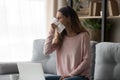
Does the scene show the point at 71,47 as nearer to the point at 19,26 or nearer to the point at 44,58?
the point at 44,58

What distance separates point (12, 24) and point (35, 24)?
35 cm

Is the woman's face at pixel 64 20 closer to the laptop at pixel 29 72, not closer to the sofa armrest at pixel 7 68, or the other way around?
the laptop at pixel 29 72

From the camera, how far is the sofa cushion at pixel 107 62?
2.49 metres

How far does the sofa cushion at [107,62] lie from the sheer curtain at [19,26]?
1.40m

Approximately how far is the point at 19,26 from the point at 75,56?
66.0 inches

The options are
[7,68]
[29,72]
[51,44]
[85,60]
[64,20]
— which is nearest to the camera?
[29,72]

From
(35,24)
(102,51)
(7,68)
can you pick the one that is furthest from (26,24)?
(102,51)

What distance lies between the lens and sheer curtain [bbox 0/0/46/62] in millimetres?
3625

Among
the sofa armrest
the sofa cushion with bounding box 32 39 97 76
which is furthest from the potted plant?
the sofa armrest

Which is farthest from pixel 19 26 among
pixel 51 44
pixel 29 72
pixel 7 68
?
pixel 29 72

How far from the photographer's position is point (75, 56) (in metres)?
2.22

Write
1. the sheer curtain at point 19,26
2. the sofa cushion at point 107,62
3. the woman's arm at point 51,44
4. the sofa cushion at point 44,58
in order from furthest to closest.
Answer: the sheer curtain at point 19,26 < the sofa cushion at point 44,58 < the sofa cushion at point 107,62 < the woman's arm at point 51,44

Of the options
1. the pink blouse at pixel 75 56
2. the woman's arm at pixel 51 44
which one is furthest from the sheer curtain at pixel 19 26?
the pink blouse at pixel 75 56

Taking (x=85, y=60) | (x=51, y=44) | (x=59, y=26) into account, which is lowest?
(x=85, y=60)
